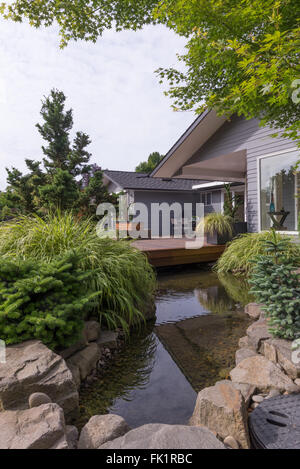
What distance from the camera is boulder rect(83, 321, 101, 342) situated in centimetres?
261

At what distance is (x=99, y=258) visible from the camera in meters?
3.31

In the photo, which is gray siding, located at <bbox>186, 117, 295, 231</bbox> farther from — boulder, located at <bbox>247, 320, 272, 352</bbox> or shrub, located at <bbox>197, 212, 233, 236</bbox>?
boulder, located at <bbox>247, 320, 272, 352</bbox>

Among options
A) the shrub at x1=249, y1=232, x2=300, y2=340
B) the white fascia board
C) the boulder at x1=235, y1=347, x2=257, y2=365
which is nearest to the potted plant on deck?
the shrub at x1=249, y1=232, x2=300, y2=340

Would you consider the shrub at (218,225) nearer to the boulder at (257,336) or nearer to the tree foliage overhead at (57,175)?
the tree foliage overhead at (57,175)

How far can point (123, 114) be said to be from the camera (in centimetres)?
857

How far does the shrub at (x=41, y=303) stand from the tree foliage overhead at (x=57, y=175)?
3118 mm

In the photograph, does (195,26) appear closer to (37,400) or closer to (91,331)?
(91,331)

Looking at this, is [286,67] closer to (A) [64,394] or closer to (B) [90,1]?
(A) [64,394]

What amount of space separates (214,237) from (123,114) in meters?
5.04

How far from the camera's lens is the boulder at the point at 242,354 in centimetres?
224

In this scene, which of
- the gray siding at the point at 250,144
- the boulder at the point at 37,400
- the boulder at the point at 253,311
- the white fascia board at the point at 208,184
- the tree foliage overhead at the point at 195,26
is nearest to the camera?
the boulder at the point at 37,400

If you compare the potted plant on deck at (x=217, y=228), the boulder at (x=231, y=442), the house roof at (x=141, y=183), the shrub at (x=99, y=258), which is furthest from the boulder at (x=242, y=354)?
the house roof at (x=141, y=183)

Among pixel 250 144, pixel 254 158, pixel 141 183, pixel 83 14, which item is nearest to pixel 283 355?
pixel 254 158
